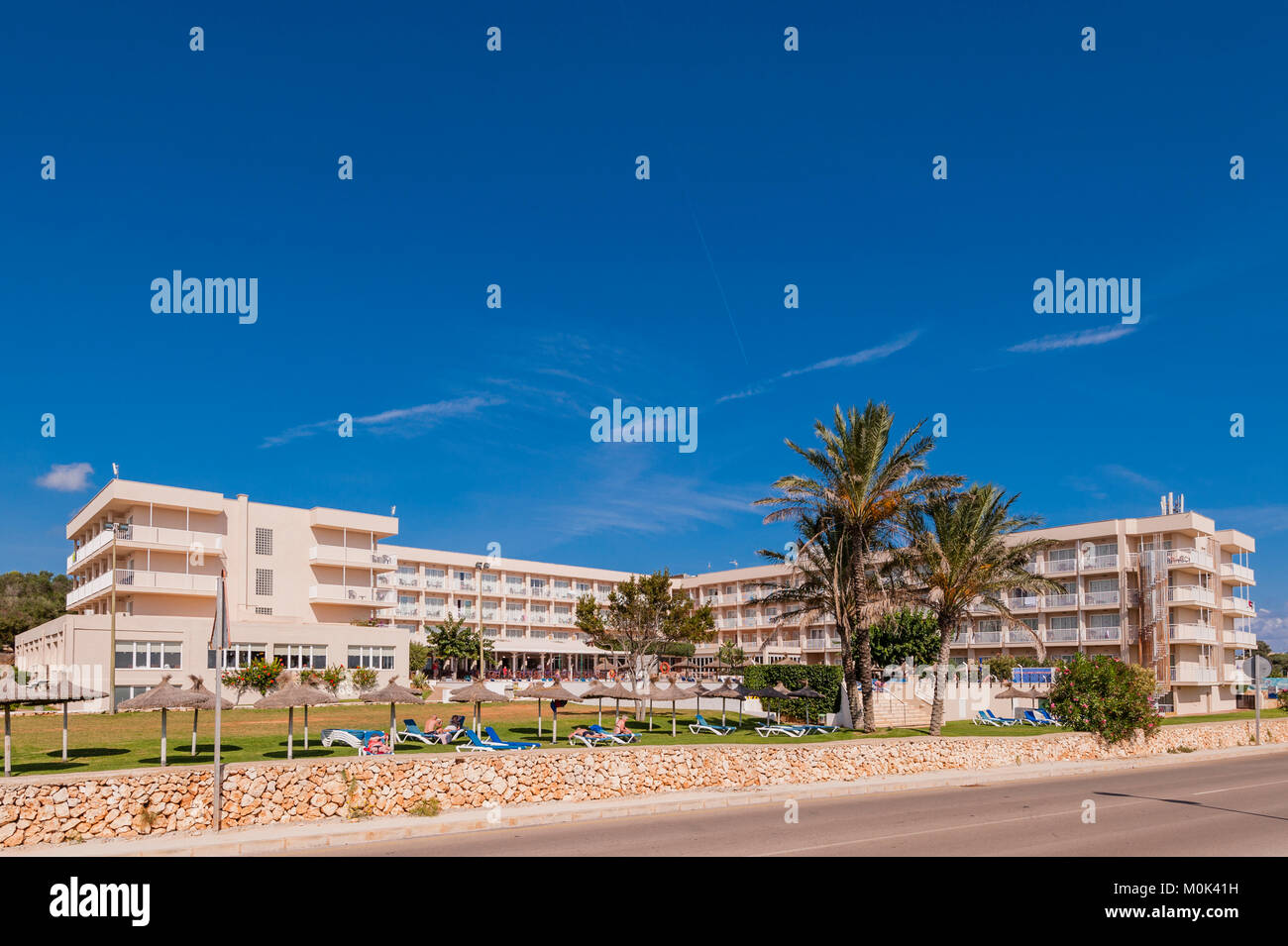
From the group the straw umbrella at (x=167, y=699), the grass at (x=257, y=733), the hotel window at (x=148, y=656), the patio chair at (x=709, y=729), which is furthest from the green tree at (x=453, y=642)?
the straw umbrella at (x=167, y=699)

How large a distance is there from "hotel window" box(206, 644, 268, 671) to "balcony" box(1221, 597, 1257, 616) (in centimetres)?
6161

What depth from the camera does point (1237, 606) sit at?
226 ft

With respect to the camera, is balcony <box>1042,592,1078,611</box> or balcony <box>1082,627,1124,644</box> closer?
balcony <box>1082,627,1124,644</box>

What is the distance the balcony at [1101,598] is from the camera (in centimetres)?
6425

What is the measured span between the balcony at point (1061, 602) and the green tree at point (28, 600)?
69.0 meters

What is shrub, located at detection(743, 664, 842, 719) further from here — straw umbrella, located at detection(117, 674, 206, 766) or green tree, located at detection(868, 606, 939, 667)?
straw umbrella, located at detection(117, 674, 206, 766)

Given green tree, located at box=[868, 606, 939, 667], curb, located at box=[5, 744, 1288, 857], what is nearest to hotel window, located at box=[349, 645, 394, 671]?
green tree, located at box=[868, 606, 939, 667]

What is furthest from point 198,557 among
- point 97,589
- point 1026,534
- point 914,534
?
point 1026,534

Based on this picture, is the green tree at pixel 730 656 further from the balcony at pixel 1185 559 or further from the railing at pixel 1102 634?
the balcony at pixel 1185 559

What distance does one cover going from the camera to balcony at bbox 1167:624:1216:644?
204 feet
